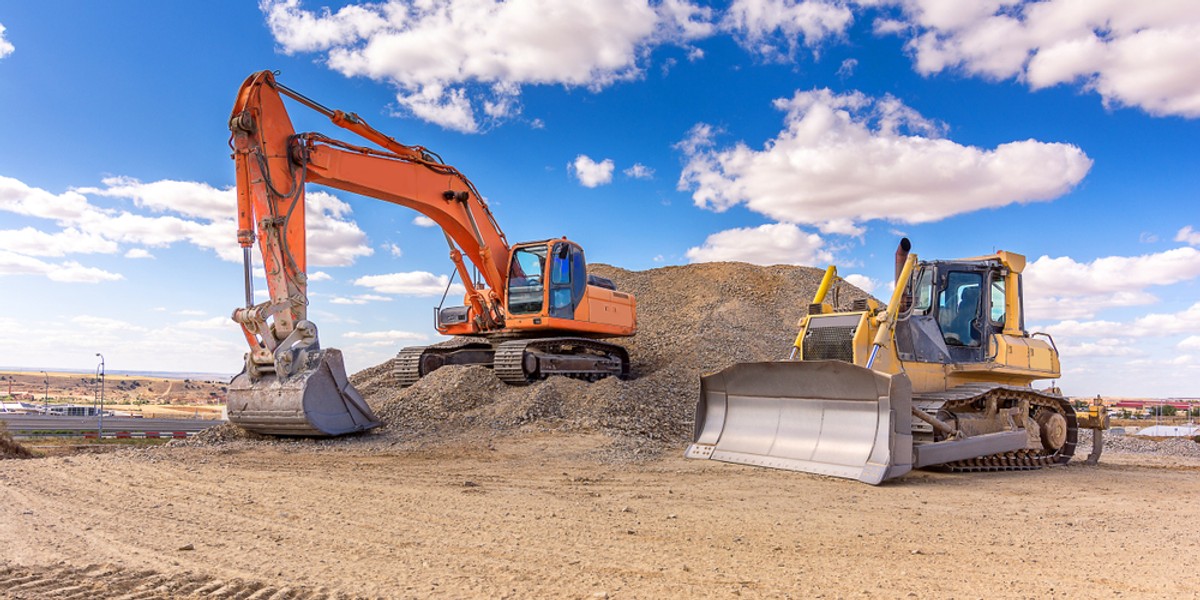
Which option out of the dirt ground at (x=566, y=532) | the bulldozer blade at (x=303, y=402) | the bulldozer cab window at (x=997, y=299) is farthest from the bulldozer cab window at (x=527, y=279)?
the bulldozer cab window at (x=997, y=299)

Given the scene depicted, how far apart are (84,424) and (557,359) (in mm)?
11108

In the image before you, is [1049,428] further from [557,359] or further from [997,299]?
[557,359]

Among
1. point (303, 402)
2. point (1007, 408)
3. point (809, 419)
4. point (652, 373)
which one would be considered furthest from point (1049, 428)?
point (303, 402)

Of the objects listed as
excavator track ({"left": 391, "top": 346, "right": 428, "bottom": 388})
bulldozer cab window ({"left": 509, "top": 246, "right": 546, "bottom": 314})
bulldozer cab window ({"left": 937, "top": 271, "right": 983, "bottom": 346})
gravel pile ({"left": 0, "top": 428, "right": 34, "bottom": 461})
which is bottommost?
gravel pile ({"left": 0, "top": 428, "right": 34, "bottom": 461})

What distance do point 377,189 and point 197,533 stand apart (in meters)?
8.53

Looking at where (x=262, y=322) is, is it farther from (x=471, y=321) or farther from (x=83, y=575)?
(x=83, y=575)

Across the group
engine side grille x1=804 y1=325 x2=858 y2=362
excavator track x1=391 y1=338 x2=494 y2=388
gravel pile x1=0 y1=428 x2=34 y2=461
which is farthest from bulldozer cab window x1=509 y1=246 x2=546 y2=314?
gravel pile x1=0 y1=428 x2=34 y2=461

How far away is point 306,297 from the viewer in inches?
444

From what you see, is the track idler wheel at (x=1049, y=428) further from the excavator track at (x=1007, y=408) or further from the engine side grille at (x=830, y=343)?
the engine side grille at (x=830, y=343)

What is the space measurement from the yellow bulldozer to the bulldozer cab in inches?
0.5

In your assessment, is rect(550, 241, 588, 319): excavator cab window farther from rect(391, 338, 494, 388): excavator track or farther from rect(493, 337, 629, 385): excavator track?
rect(391, 338, 494, 388): excavator track

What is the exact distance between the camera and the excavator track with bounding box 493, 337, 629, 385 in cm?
1376

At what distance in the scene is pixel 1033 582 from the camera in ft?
14.0

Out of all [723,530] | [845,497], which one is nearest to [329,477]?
[723,530]
